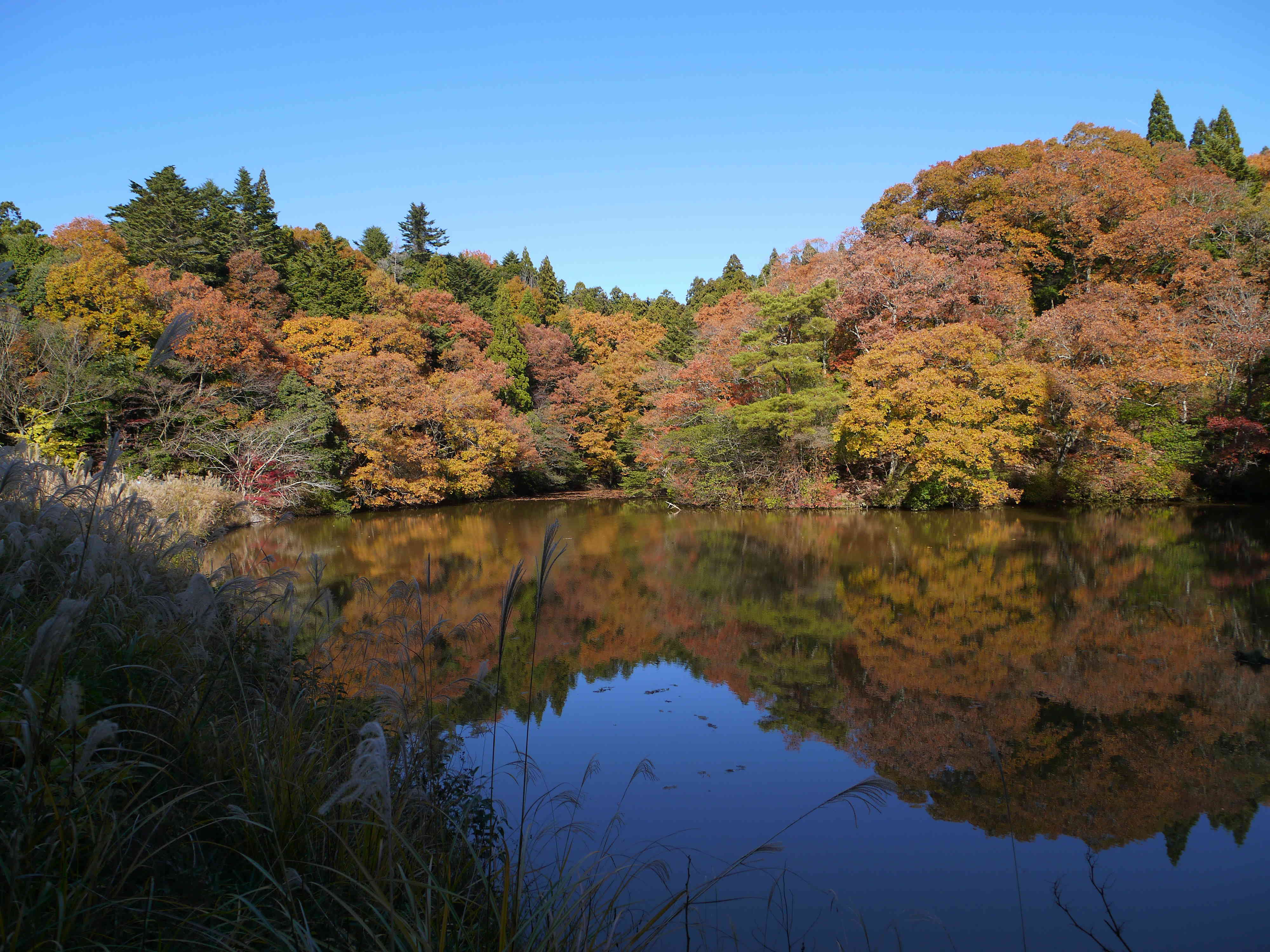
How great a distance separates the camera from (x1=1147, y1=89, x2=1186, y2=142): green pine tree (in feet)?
101

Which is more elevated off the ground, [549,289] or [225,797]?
[549,289]

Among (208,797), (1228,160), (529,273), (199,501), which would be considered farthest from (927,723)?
(529,273)

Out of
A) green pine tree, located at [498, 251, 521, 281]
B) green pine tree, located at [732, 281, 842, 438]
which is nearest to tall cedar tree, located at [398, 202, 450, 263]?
green pine tree, located at [498, 251, 521, 281]

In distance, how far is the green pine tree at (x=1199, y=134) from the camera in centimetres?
3197

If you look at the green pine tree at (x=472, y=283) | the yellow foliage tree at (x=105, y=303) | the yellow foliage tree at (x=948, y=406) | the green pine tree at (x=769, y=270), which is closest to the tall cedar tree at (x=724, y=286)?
the green pine tree at (x=769, y=270)

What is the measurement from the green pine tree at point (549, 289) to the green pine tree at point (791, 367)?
19511 mm

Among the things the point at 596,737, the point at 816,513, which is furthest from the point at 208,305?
the point at 596,737

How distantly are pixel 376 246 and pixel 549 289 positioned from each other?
31.2ft

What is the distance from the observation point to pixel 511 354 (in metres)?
28.9

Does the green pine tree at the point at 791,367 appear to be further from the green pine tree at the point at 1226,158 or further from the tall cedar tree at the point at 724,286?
the green pine tree at the point at 1226,158

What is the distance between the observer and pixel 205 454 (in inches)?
659

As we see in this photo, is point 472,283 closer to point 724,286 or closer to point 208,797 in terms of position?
point 724,286

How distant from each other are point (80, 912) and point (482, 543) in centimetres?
1340

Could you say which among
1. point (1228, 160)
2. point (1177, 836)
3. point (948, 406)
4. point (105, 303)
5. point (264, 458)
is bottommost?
point (1177, 836)
